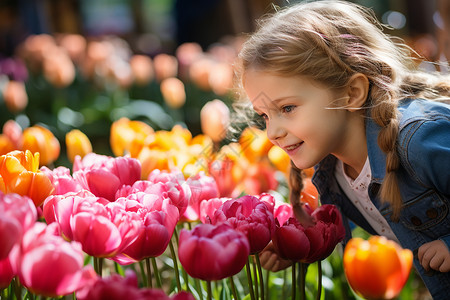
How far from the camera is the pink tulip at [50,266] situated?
0.75 m

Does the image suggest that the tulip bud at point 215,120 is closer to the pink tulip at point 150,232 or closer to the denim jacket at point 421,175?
the denim jacket at point 421,175

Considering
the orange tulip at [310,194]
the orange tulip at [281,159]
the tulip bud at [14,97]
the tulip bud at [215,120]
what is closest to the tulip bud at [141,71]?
the tulip bud at [14,97]

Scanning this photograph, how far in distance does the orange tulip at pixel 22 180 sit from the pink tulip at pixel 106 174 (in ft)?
0.29

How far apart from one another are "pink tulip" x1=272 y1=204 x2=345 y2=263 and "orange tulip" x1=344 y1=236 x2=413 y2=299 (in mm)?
200

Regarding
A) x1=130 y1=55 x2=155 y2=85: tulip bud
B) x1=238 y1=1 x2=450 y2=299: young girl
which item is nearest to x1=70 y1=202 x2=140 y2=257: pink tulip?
x1=238 y1=1 x2=450 y2=299: young girl

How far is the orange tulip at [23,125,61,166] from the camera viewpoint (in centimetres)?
171

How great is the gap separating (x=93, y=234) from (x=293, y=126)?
0.55 m

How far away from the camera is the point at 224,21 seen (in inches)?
245

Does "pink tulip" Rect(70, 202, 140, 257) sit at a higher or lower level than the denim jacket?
higher

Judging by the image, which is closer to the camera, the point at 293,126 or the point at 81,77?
the point at 293,126

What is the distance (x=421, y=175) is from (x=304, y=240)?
1.15 feet

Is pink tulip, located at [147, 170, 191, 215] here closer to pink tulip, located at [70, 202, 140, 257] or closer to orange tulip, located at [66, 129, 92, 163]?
pink tulip, located at [70, 202, 140, 257]

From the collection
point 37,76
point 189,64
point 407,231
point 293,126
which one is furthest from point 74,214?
point 37,76

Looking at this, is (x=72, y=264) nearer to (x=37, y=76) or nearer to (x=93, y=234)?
(x=93, y=234)
